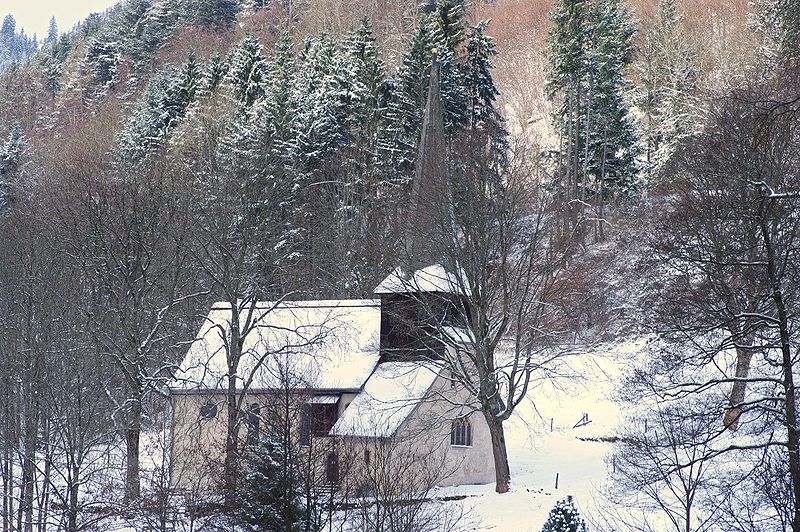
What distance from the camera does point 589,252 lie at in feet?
154

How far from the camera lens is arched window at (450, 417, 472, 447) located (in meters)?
29.0

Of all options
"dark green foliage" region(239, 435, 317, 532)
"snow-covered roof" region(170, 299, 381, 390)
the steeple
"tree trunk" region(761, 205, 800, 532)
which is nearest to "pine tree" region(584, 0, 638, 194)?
the steeple

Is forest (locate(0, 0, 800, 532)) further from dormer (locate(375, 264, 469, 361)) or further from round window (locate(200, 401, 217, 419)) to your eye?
round window (locate(200, 401, 217, 419))

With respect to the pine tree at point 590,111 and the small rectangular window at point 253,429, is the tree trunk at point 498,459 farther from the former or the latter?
the pine tree at point 590,111

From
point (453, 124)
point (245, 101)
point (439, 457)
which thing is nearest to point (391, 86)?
point (453, 124)

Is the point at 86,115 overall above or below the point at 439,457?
above

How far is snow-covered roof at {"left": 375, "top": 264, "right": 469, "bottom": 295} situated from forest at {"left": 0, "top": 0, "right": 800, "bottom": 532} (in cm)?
54

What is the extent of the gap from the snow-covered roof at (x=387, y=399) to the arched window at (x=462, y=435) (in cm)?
160

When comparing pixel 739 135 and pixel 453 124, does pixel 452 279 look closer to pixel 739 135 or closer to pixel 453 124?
pixel 739 135

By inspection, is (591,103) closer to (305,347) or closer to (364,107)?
(364,107)

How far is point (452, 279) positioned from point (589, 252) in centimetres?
1883

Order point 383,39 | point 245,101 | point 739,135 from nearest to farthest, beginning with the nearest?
point 739,135
point 245,101
point 383,39

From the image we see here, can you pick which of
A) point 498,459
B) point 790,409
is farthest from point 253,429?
point 790,409

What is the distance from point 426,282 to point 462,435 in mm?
4716
